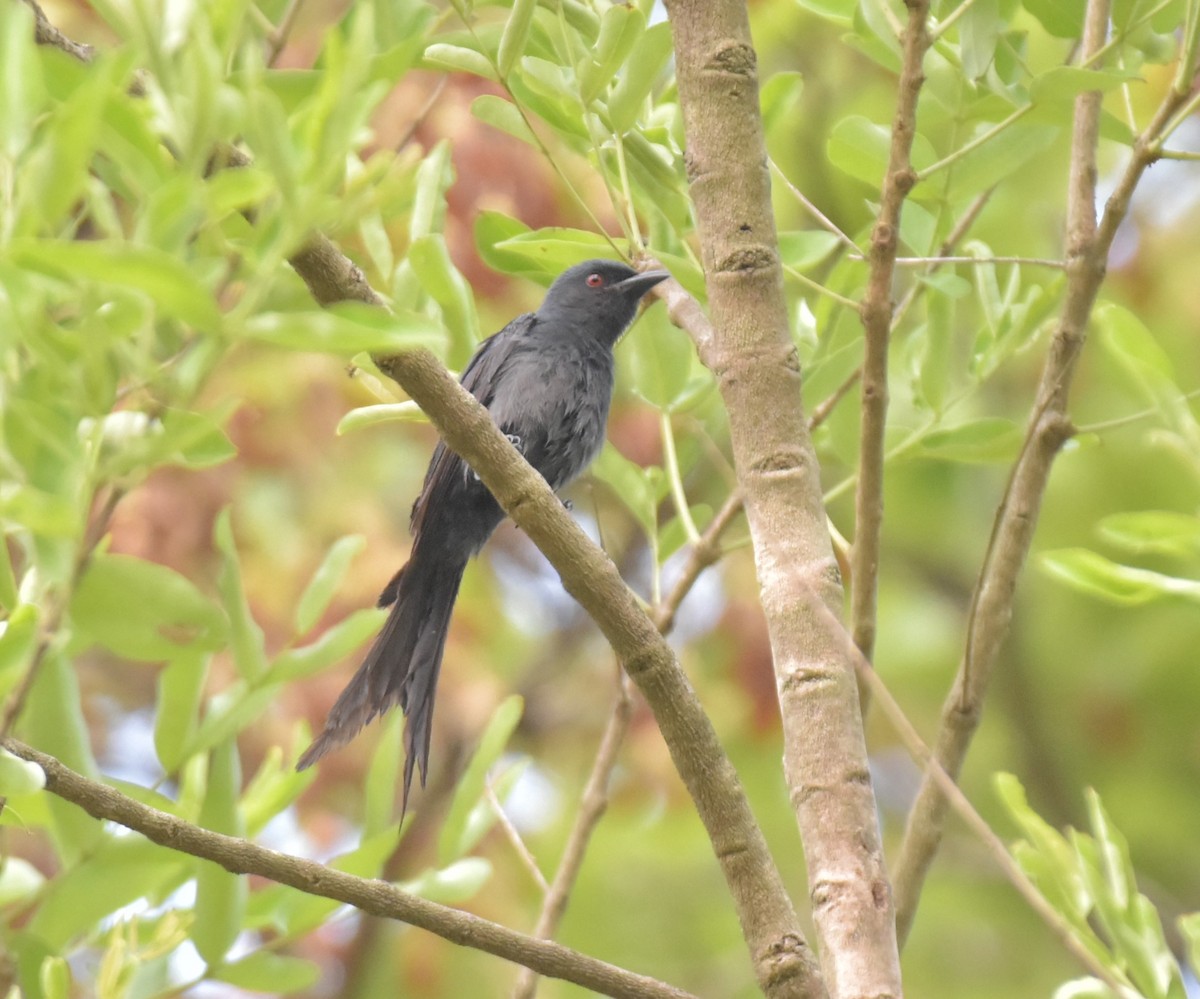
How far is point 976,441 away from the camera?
2.64 m

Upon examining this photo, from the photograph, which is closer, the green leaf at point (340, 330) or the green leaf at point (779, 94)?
the green leaf at point (340, 330)

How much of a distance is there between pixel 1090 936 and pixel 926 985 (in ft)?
14.1

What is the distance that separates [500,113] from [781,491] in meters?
1.00

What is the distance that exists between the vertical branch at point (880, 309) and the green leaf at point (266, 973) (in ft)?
3.42

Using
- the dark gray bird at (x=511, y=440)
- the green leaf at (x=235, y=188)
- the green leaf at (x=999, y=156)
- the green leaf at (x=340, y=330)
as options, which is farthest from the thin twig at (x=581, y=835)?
the green leaf at (x=235, y=188)

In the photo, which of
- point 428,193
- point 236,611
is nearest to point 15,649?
point 236,611

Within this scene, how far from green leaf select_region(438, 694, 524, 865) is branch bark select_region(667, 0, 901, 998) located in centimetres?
67

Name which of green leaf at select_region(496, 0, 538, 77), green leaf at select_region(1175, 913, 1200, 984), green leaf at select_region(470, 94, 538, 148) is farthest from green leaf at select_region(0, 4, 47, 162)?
green leaf at select_region(1175, 913, 1200, 984)

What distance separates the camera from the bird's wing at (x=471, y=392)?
3.79 meters

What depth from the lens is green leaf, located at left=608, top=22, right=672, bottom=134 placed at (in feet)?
7.43

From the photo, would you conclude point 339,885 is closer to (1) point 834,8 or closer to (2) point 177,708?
(2) point 177,708

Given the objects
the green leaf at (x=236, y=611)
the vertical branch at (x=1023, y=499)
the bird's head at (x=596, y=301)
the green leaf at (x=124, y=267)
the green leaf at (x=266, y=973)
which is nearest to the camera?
the green leaf at (x=124, y=267)

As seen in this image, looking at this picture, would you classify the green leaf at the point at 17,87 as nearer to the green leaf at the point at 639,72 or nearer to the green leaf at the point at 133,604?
the green leaf at the point at 133,604

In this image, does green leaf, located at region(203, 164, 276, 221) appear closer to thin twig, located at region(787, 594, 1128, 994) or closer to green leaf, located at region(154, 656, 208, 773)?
thin twig, located at region(787, 594, 1128, 994)
